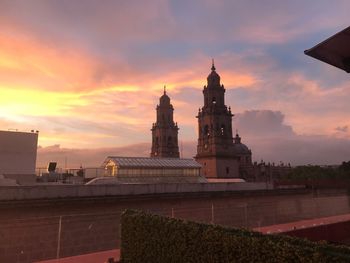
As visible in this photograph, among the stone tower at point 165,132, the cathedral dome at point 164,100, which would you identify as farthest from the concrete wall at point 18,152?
the cathedral dome at point 164,100

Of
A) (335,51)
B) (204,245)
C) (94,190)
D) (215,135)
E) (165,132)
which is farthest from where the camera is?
(165,132)

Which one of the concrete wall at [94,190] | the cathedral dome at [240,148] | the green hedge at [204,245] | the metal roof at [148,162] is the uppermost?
the cathedral dome at [240,148]

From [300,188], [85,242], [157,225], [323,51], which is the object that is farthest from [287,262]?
[300,188]

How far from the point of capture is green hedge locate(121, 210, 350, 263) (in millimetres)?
8281

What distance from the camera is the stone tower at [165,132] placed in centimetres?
8762

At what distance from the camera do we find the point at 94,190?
24.0m

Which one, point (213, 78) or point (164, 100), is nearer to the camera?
point (213, 78)

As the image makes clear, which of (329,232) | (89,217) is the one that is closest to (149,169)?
(89,217)

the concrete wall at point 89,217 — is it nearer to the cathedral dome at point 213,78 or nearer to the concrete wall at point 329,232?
the concrete wall at point 329,232

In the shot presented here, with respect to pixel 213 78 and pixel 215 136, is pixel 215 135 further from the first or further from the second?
pixel 213 78

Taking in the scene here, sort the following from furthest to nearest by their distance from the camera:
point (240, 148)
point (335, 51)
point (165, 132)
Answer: point (240, 148)
point (165, 132)
point (335, 51)

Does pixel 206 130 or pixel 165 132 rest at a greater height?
pixel 165 132

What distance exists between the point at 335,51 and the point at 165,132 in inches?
3294

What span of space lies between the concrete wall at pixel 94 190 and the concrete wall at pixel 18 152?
1412 cm
